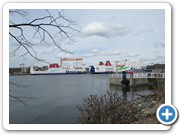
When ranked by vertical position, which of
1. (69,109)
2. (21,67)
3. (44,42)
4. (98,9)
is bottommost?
(69,109)

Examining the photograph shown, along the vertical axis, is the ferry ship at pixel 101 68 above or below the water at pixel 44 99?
above

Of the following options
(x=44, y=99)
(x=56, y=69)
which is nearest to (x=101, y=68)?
(x=56, y=69)

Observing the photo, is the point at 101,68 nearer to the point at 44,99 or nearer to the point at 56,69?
the point at 56,69

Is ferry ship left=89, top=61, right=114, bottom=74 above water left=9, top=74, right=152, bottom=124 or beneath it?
above

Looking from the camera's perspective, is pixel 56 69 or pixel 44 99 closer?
pixel 56 69

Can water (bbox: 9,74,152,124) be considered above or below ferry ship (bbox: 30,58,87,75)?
below

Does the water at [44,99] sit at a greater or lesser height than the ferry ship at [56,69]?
lesser

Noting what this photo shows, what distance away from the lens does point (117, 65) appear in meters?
2.72

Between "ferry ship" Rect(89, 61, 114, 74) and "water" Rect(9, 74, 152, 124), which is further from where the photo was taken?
"ferry ship" Rect(89, 61, 114, 74)

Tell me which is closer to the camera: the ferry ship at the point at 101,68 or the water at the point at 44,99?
the water at the point at 44,99
